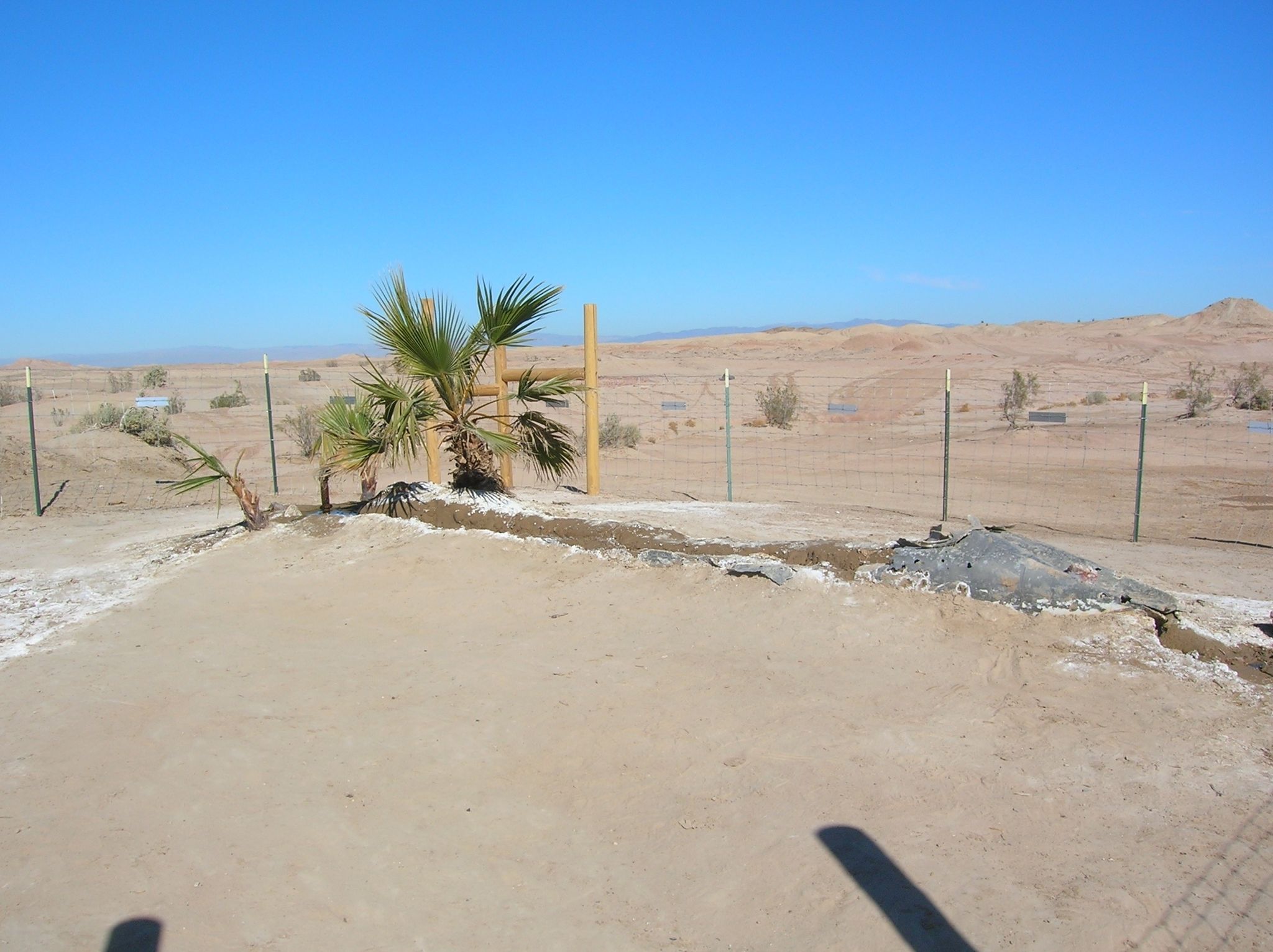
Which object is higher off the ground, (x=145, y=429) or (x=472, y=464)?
(x=472, y=464)

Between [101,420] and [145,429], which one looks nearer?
[145,429]

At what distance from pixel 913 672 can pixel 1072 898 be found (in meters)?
2.13

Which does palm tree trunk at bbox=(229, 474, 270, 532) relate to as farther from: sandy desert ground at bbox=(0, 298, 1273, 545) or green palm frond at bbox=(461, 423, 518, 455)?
green palm frond at bbox=(461, 423, 518, 455)

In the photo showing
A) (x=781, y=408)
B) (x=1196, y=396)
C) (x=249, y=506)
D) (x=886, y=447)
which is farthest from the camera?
(x=781, y=408)

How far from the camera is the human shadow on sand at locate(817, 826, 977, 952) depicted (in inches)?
139

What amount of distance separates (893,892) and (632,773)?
1.55 m

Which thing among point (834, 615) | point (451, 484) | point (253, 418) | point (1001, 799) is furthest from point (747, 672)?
point (253, 418)

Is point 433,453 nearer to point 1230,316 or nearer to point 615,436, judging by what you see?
point 615,436

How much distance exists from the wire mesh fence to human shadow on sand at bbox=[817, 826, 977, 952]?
678cm

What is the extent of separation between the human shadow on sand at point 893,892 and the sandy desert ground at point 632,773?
0.01 metres

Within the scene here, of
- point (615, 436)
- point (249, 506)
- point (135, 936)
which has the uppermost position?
point (249, 506)

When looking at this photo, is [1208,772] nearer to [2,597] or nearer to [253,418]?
[2,597]

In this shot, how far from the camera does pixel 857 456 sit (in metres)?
20.2

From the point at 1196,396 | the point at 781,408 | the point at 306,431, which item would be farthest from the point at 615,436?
the point at 1196,396
